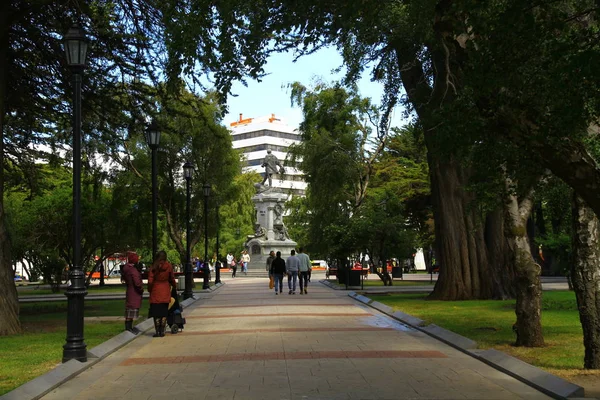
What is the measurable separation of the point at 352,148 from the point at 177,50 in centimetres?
3125

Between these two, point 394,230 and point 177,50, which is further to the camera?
point 394,230

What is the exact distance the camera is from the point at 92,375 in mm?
10695

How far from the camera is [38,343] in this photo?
14266 millimetres

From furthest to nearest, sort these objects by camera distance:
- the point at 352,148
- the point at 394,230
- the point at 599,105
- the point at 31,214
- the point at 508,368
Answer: the point at 352,148 < the point at 31,214 < the point at 394,230 < the point at 508,368 < the point at 599,105

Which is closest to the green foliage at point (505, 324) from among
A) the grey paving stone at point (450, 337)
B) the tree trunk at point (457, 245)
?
the grey paving stone at point (450, 337)

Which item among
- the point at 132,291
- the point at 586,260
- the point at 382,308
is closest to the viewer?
the point at 586,260

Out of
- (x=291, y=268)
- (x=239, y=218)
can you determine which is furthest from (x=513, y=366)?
(x=239, y=218)

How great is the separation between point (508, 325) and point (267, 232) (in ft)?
160

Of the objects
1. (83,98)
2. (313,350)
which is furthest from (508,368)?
(83,98)

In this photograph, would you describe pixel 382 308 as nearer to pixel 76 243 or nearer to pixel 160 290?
pixel 160 290

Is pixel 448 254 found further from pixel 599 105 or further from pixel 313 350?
pixel 599 105

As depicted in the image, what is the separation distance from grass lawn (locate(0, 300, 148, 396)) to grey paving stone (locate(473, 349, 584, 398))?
6050mm

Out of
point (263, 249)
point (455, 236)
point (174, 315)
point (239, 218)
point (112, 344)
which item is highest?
point (239, 218)

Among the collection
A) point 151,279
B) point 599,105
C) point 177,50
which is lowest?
point 151,279
